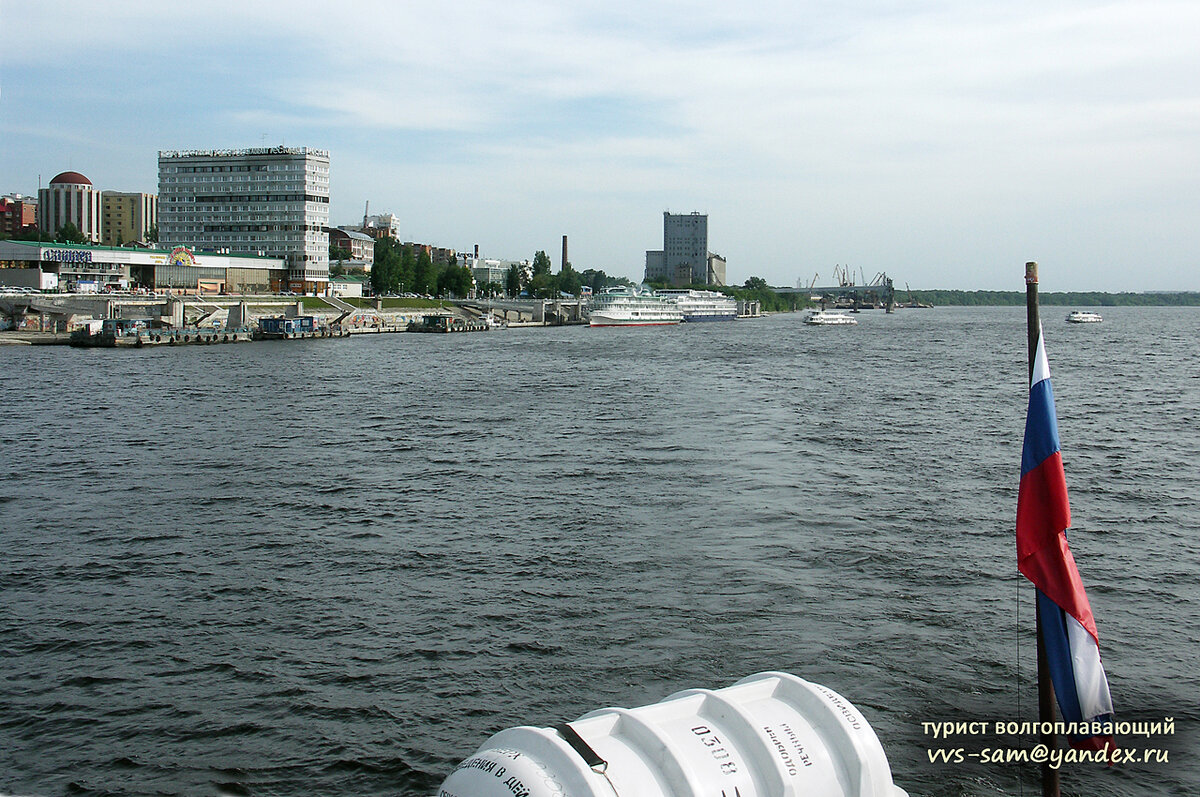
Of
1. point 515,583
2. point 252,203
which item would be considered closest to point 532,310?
point 252,203

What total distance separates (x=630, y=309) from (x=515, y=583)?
133 m

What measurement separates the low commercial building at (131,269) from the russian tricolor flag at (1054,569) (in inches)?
4006

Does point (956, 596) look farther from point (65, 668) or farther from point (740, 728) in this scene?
point (65, 668)

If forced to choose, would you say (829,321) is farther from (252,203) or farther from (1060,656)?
(1060,656)

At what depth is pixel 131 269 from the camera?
359 feet

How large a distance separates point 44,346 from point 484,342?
3927 centimetres

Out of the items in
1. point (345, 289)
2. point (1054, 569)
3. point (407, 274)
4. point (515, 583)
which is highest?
point (407, 274)

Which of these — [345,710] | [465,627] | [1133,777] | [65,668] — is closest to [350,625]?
[465,627]

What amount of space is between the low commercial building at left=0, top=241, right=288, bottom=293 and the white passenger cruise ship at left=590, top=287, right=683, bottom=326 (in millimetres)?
44835

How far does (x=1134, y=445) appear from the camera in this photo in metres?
30.9

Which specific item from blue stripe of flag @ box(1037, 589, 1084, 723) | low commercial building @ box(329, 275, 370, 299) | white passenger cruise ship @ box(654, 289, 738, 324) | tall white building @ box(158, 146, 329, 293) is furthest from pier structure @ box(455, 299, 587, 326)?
blue stripe of flag @ box(1037, 589, 1084, 723)

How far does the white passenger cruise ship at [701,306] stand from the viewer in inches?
6560

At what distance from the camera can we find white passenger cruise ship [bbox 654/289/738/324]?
167 m

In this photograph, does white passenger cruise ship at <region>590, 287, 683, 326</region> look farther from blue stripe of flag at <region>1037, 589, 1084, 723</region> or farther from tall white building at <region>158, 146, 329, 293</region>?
blue stripe of flag at <region>1037, 589, 1084, 723</region>
